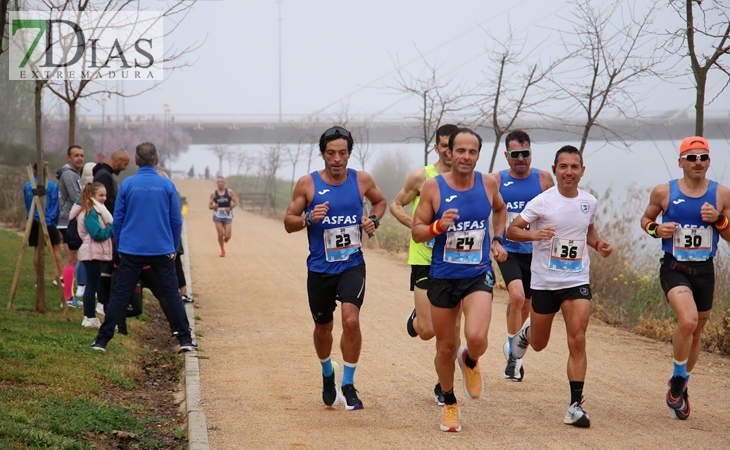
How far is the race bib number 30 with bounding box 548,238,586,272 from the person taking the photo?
6.29m

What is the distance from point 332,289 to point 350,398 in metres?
0.91

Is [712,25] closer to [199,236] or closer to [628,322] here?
[628,322]

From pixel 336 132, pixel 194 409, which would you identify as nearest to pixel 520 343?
pixel 336 132

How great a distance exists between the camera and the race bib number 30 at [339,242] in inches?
248

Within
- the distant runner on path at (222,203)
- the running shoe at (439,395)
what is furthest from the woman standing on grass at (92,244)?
the distant runner on path at (222,203)

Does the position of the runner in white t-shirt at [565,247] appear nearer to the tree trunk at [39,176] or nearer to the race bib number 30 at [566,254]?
the race bib number 30 at [566,254]

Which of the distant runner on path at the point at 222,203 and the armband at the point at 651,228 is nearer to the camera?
the armband at the point at 651,228

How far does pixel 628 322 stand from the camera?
1232 centimetres

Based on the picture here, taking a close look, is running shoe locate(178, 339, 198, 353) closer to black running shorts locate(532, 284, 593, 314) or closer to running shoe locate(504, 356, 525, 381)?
running shoe locate(504, 356, 525, 381)

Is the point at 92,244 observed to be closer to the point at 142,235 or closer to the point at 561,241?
the point at 142,235

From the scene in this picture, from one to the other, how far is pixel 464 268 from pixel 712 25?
5472 mm

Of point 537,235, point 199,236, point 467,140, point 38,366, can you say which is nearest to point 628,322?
point 537,235

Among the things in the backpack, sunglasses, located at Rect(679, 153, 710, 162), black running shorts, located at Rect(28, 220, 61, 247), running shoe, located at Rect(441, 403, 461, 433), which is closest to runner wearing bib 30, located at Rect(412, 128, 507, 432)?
running shoe, located at Rect(441, 403, 461, 433)

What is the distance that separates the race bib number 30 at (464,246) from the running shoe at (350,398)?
149 centimetres
